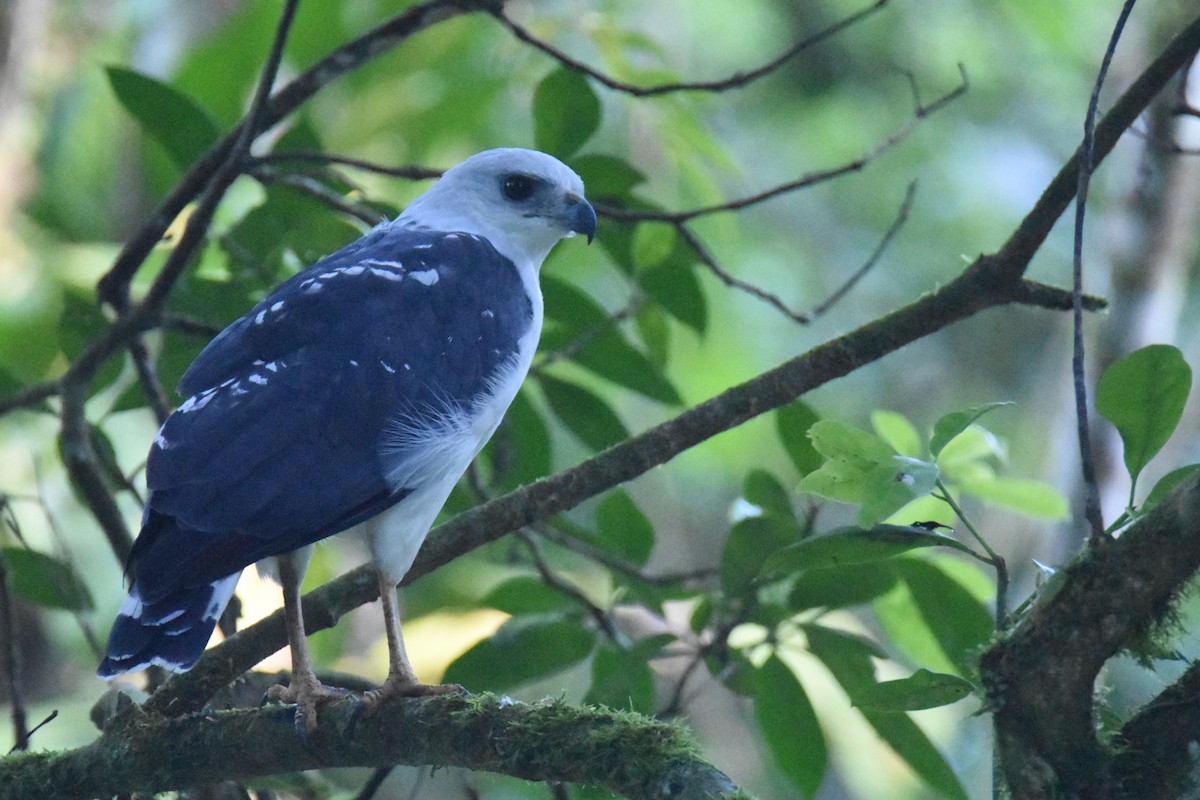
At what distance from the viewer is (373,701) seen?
265 centimetres

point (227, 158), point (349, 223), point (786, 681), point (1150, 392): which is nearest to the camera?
point (1150, 392)

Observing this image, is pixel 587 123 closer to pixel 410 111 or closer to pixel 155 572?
pixel 155 572

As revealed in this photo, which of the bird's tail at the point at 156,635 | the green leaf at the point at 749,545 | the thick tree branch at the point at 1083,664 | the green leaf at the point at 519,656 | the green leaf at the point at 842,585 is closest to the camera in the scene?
the thick tree branch at the point at 1083,664

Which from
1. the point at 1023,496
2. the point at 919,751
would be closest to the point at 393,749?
the point at 919,751

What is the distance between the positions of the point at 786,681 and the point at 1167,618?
148 cm

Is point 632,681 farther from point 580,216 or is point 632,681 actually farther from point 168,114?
point 168,114

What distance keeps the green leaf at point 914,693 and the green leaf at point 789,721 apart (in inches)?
46.2

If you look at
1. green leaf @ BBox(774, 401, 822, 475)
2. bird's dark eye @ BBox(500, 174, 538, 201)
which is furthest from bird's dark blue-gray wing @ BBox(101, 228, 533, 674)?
green leaf @ BBox(774, 401, 822, 475)

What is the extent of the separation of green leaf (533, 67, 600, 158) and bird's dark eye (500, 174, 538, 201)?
13 centimetres

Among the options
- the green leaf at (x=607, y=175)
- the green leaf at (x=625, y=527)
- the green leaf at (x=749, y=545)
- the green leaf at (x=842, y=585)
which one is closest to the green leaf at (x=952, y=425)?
the green leaf at (x=842, y=585)

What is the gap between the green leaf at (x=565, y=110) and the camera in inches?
143

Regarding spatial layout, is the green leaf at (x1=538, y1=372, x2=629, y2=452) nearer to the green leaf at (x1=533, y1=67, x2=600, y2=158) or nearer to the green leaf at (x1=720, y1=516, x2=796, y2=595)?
the green leaf at (x1=720, y1=516, x2=796, y2=595)

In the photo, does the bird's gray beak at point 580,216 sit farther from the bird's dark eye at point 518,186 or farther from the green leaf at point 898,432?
the green leaf at point 898,432

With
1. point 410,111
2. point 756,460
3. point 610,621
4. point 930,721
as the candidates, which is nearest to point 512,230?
point 610,621
